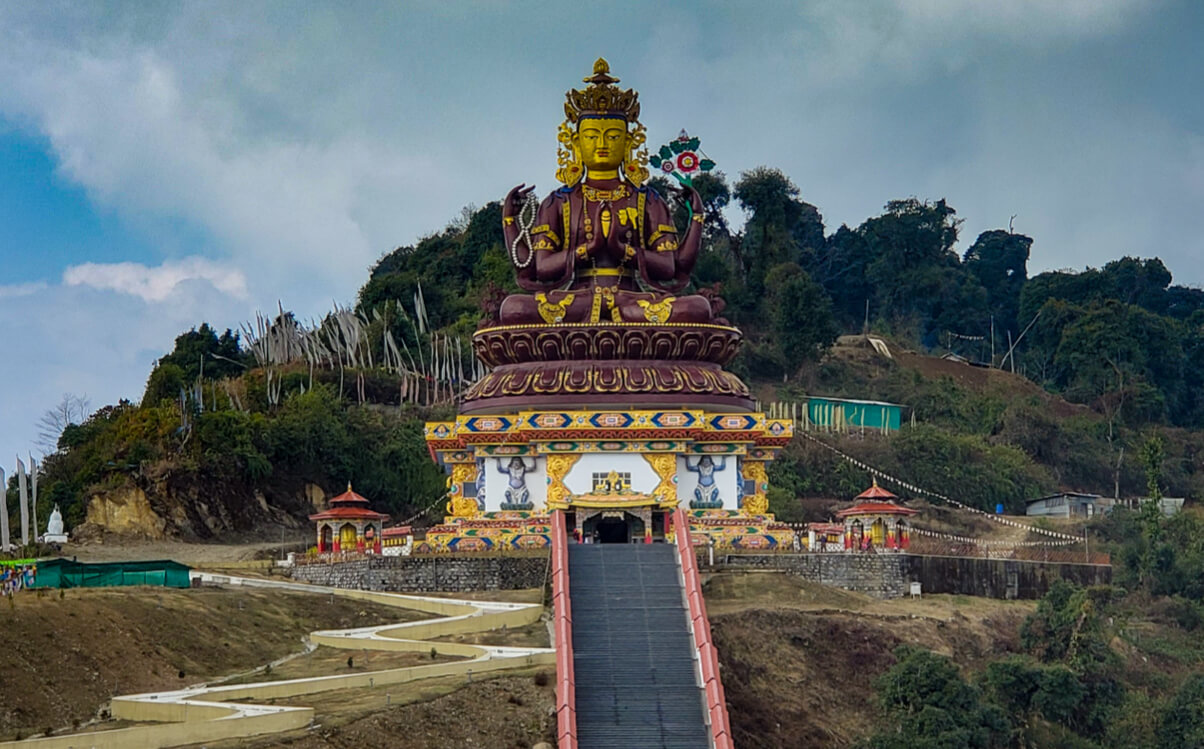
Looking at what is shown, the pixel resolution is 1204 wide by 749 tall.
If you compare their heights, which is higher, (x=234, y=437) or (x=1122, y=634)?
(x=234, y=437)

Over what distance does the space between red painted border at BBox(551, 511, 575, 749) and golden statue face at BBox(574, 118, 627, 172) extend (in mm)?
11731

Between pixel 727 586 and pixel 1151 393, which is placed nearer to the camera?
pixel 727 586

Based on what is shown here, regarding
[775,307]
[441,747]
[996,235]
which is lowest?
[441,747]

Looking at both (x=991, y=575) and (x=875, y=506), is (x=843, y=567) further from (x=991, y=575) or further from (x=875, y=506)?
(x=991, y=575)

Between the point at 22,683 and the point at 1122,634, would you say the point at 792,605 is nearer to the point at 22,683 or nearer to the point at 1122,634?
the point at 1122,634

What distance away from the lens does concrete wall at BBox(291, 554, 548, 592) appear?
138 feet

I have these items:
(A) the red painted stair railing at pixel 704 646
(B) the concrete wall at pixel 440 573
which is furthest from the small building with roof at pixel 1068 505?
(A) the red painted stair railing at pixel 704 646

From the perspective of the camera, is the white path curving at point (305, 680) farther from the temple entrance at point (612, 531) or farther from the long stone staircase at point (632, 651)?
the temple entrance at point (612, 531)

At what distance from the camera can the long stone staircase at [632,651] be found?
3192 centimetres

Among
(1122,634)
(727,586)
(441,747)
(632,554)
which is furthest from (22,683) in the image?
(1122,634)

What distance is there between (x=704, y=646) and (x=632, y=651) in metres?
1.34

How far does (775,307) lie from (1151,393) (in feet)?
51.8

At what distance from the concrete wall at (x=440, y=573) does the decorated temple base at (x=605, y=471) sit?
0.66m

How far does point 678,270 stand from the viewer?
48594mm
